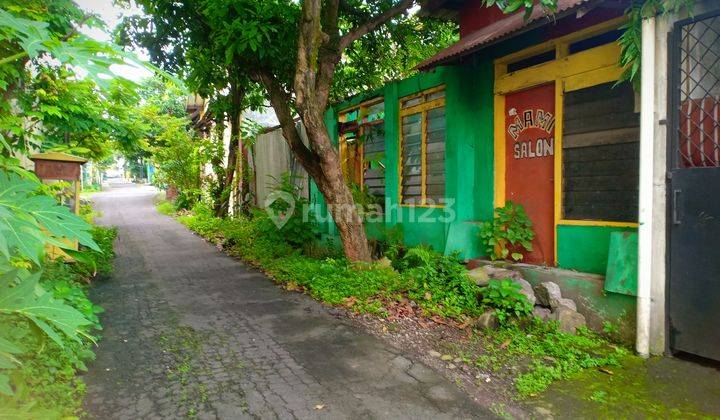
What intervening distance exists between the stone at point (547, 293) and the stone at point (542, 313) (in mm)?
71

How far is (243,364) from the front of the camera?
→ 3930mm

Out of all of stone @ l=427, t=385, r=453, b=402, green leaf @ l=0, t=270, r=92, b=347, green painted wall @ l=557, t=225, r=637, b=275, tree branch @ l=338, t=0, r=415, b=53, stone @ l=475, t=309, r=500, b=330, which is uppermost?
tree branch @ l=338, t=0, r=415, b=53

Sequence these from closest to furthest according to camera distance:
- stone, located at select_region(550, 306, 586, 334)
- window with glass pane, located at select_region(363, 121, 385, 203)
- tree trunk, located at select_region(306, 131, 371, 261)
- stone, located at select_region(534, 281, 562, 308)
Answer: stone, located at select_region(550, 306, 586, 334) → stone, located at select_region(534, 281, 562, 308) → tree trunk, located at select_region(306, 131, 371, 261) → window with glass pane, located at select_region(363, 121, 385, 203)

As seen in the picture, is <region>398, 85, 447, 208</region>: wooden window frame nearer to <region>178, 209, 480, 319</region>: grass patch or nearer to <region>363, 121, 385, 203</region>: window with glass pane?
<region>363, 121, 385, 203</region>: window with glass pane

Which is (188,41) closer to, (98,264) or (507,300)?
(98,264)

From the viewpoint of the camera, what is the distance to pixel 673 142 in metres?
3.91

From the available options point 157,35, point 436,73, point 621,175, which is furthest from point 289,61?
point 621,175

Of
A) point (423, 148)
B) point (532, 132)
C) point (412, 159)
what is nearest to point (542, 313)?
point (532, 132)

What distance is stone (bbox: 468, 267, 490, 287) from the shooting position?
214 inches

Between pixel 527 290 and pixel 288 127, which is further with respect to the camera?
pixel 288 127

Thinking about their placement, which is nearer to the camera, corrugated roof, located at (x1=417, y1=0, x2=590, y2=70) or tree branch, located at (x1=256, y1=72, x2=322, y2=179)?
corrugated roof, located at (x1=417, y1=0, x2=590, y2=70)

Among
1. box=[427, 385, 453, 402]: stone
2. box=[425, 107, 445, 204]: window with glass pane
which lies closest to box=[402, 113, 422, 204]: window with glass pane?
box=[425, 107, 445, 204]: window with glass pane

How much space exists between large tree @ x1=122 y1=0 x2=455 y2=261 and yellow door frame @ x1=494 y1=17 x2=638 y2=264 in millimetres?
1882

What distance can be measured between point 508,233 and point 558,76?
1974mm
